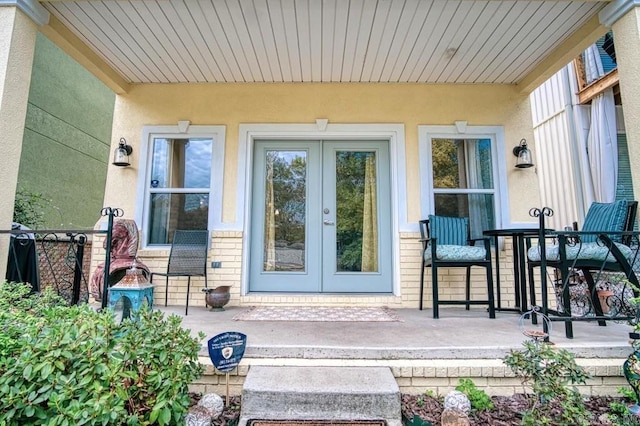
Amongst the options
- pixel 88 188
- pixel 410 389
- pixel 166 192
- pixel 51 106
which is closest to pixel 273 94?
pixel 166 192

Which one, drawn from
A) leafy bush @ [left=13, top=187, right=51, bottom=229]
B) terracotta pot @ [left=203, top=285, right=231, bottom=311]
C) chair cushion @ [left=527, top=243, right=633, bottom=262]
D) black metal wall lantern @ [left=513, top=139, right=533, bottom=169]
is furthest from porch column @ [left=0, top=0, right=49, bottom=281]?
black metal wall lantern @ [left=513, top=139, right=533, bottom=169]

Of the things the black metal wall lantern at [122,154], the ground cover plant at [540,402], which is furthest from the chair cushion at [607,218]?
the black metal wall lantern at [122,154]

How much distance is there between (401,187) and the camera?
398 cm

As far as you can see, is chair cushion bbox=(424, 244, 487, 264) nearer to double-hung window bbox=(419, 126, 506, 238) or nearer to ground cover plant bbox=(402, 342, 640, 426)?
double-hung window bbox=(419, 126, 506, 238)

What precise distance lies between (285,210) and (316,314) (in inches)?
53.7

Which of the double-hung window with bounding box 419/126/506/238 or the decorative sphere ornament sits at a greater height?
the double-hung window with bounding box 419/126/506/238

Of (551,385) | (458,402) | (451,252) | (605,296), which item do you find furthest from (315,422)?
(605,296)

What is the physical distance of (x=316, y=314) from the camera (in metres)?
3.36

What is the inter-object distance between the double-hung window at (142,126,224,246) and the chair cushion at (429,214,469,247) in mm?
2440

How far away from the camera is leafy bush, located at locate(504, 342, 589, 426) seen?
1.62 m

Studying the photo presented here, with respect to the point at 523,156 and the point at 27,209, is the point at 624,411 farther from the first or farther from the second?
the point at 27,209

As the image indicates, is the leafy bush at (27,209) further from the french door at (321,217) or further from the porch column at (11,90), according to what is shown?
the french door at (321,217)

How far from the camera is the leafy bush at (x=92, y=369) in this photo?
4.60ft

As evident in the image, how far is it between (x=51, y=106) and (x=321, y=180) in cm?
538
